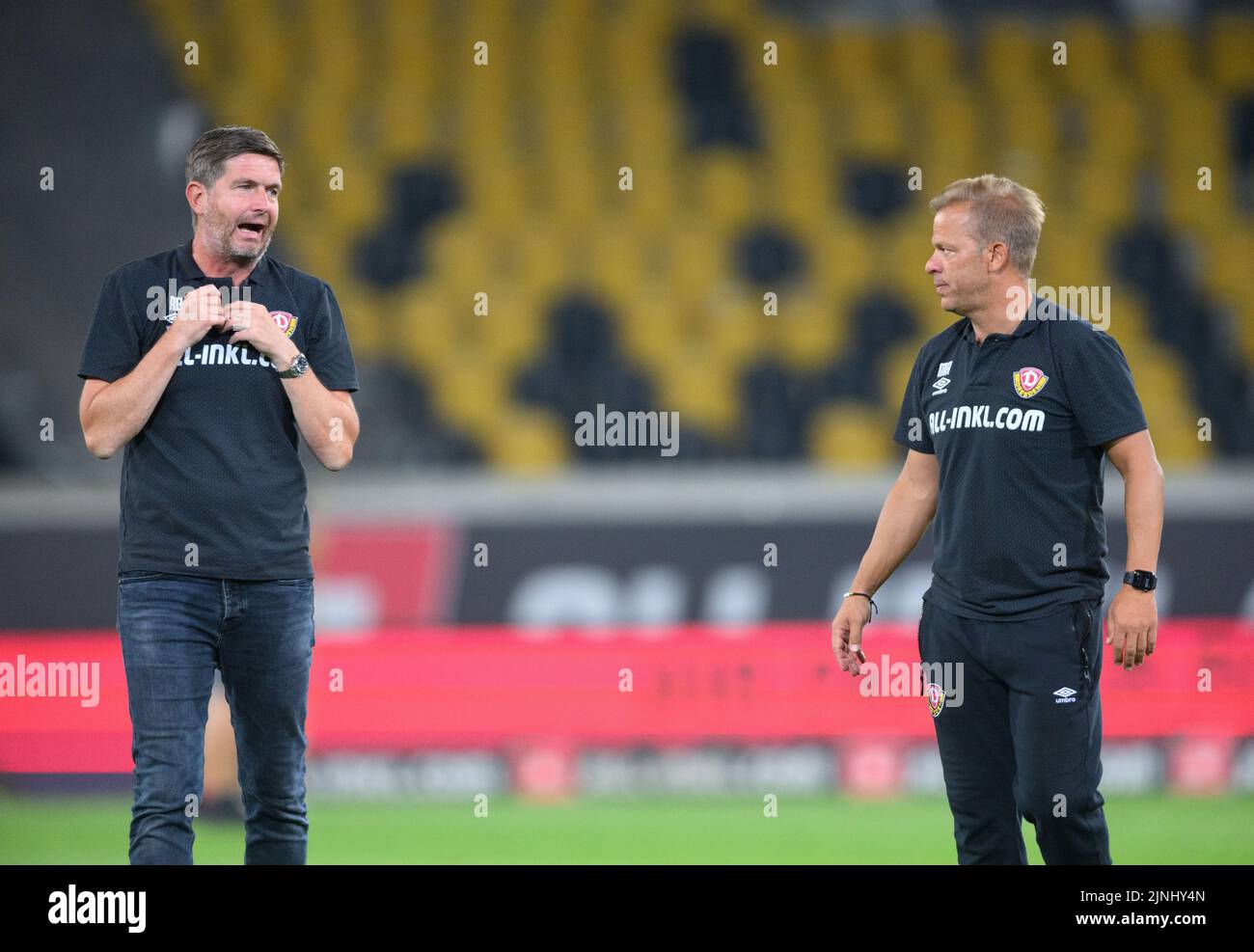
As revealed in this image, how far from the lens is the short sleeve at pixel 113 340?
314 centimetres

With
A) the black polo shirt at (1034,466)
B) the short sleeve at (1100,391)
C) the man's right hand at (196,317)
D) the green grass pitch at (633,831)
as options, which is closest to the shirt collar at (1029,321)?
the black polo shirt at (1034,466)

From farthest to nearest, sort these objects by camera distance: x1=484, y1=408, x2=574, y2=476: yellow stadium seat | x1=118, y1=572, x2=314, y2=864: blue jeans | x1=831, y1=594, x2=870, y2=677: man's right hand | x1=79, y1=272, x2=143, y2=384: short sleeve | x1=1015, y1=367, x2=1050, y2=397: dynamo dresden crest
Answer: x1=484, y1=408, x2=574, y2=476: yellow stadium seat < x1=831, y1=594, x2=870, y2=677: man's right hand < x1=1015, y1=367, x2=1050, y2=397: dynamo dresden crest < x1=79, y1=272, x2=143, y2=384: short sleeve < x1=118, y1=572, x2=314, y2=864: blue jeans

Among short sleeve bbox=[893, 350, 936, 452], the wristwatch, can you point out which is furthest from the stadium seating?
the wristwatch

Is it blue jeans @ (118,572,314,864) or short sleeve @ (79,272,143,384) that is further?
short sleeve @ (79,272,143,384)

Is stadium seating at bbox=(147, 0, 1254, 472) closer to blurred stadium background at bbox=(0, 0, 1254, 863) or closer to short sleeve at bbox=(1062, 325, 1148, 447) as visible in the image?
blurred stadium background at bbox=(0, 0, 1254, 863)

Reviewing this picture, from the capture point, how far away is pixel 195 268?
3.28m

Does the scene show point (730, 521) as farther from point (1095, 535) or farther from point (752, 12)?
point (752, 12)

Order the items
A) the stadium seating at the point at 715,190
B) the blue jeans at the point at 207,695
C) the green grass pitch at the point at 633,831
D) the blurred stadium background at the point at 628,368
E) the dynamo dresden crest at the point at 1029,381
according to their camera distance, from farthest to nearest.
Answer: the stadium seating at the point at 715,190, the blurred stadium background at the point at 628,368, the green grass pitch at the point at 633,831, the dynamo dresden crest at the point at 1029,381, the blue jeans at the point at 207,695

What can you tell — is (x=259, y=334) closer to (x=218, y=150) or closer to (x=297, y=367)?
(x=297, y=367)

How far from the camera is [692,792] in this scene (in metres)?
6.07

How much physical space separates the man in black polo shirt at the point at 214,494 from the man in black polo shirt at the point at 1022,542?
49.1 inches

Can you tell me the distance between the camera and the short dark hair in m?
3.20

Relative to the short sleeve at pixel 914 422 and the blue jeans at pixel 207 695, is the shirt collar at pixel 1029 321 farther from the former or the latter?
the blue jeans at pixel 207 695
